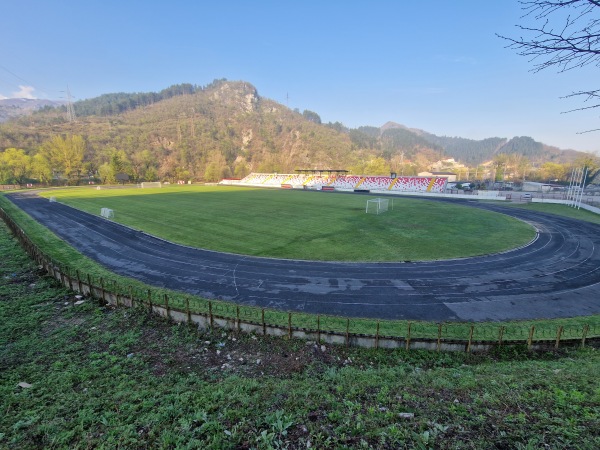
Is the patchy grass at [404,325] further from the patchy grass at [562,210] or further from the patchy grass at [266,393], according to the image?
the patchy grass at [562,210]

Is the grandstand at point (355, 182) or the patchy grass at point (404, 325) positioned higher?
the grandstand at point (355, 182)

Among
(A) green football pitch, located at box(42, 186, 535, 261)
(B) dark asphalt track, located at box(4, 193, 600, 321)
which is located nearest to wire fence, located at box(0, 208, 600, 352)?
(B) dark asphalt track, located at box(4, 193, 600, 321)

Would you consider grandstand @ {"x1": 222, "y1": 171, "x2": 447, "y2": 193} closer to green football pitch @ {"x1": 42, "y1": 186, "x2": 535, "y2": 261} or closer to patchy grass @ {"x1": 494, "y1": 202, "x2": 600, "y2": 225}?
patchy grass @ {"x1": 494, "y1": 202, "x2": 600, "y2": 225}

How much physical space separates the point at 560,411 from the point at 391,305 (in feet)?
34.0

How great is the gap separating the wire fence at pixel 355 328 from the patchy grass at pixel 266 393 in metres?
0.49

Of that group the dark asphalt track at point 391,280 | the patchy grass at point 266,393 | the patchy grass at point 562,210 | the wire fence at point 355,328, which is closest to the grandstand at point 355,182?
the patchy grass at point 562,210

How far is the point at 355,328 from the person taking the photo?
13.6 m

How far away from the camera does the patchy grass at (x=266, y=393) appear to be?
18.8 feet

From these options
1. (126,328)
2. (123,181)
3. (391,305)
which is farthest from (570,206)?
(123,181)

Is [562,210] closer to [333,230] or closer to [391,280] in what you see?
[333,230]

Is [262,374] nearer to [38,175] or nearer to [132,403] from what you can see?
[132,403]

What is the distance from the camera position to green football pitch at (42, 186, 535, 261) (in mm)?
26422

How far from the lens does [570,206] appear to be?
56.5m

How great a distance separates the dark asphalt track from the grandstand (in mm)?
58756
